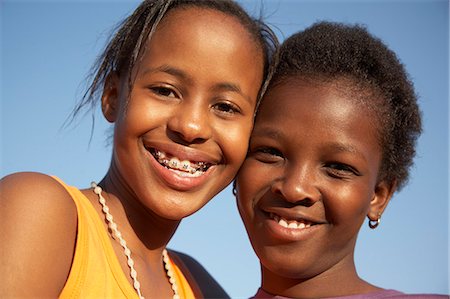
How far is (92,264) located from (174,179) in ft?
1.86

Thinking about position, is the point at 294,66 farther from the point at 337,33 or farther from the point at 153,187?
the point at 153,187

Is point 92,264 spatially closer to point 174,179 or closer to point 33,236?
point 33,236

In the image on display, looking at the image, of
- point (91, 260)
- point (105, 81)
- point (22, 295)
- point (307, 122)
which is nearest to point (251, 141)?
point (307, 122)

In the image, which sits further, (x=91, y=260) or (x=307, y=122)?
(x=307, y=122)

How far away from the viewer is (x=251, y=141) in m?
2.91

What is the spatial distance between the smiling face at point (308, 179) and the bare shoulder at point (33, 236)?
1.02 m

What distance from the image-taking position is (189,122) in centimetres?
255

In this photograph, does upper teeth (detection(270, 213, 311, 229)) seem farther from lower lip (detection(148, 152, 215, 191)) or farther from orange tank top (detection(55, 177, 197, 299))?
orange tank top (detection(55, 177, 197, 299))

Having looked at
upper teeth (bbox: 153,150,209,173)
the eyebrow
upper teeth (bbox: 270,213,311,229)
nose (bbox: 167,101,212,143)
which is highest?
the eyebrow

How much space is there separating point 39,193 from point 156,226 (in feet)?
2.70

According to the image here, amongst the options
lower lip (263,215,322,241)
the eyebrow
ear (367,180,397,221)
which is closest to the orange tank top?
the eyebrow

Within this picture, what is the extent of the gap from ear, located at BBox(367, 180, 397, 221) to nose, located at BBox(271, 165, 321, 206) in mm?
395

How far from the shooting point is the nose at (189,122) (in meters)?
2.55

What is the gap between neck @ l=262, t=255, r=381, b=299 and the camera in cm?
288
